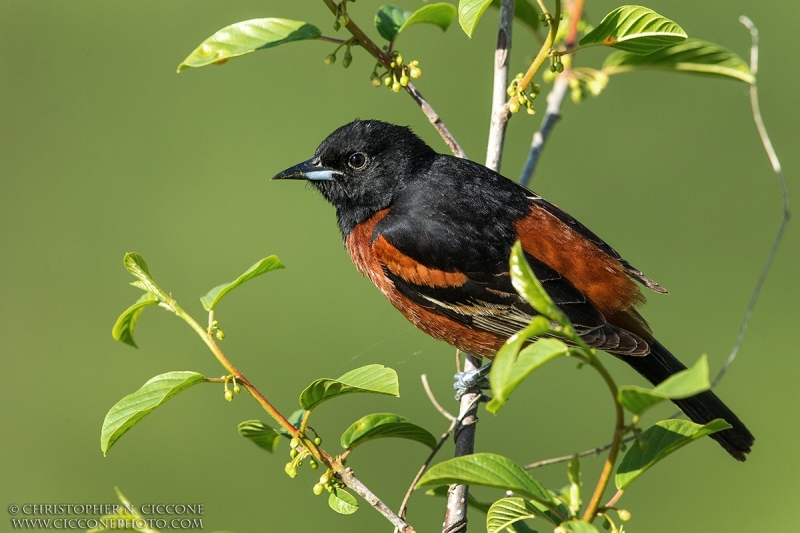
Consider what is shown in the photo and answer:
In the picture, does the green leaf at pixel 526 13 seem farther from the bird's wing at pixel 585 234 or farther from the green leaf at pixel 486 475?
the green leaf at pixel 486 475

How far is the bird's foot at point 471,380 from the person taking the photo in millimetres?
3232

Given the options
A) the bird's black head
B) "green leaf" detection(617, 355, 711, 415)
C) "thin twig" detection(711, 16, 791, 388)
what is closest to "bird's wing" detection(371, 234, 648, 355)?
the bird's black head

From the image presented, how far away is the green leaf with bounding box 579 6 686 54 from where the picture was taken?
7.74 feet

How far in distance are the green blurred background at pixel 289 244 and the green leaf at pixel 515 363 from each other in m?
3.66

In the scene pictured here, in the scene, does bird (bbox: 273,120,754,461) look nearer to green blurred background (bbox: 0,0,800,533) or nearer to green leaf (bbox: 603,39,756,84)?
green leaf (bbox: 603,39,756,84)

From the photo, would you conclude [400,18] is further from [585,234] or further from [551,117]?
[585,234]

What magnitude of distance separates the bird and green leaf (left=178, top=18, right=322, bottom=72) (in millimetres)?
1002

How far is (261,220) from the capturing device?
22.3ft

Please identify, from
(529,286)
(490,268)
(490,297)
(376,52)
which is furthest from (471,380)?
(529,286)

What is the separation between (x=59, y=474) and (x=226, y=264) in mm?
1911

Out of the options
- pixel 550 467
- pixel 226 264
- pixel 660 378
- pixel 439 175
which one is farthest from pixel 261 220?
pixel 660 378

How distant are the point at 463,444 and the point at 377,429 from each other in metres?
0.64

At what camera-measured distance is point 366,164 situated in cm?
366

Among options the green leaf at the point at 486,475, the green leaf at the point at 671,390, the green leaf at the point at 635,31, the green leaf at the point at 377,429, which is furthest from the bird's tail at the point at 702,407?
the green leaf at the point at 671,390
